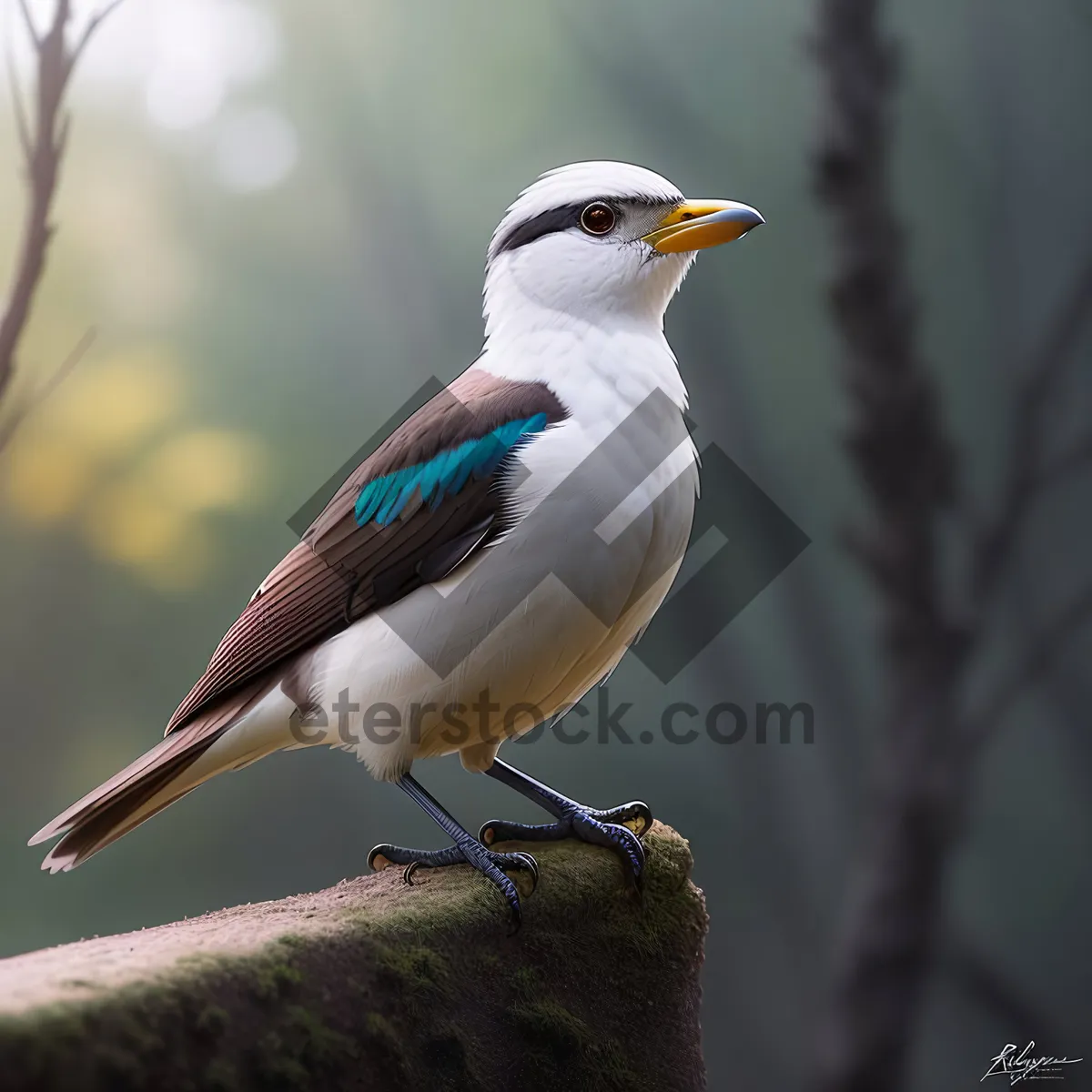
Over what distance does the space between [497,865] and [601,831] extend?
0.28 metres

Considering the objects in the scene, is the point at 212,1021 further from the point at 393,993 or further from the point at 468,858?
the point at 468,858

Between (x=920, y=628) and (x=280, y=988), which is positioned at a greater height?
(x=280, y=988)

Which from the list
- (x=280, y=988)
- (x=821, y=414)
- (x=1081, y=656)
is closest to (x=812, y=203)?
(x=821, y=414)

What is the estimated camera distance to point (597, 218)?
2.56 m

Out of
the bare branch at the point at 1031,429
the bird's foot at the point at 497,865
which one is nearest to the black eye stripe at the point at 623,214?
the bird's foot at the point at 497,865

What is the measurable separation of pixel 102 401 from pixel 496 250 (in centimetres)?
232

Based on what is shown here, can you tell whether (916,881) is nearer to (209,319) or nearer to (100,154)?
(209,319)

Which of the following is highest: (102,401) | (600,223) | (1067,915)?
(102,401)

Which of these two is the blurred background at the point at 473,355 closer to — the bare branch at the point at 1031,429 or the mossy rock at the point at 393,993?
the bare branch at the point at 1031,429

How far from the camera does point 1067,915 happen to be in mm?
4523

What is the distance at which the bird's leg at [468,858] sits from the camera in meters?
2.18

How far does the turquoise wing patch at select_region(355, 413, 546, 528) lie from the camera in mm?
2264

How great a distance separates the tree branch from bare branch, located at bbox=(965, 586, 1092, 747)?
12.6ft

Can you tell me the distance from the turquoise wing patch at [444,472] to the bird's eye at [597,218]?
0.55m
